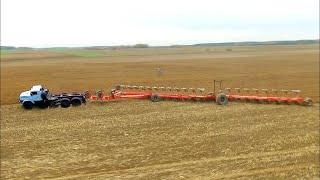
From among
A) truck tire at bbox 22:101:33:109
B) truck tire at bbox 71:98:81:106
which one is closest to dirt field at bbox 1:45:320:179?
truck tire at bbox 22:101:33:109

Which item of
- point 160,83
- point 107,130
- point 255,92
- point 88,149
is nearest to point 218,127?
point 107,130

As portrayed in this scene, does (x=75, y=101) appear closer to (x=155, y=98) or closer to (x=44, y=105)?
(x=44, y=105)

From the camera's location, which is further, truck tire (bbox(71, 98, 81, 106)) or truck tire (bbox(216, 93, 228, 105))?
truck tire (bbox(216, 93, 228, 105))

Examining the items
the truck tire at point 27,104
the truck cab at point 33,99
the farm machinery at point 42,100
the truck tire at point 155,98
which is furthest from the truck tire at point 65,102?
the truck tire at point 155,98

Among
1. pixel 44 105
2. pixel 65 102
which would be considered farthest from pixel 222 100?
pixel 44 105

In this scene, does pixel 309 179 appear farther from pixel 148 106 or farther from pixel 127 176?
pixel 148 106

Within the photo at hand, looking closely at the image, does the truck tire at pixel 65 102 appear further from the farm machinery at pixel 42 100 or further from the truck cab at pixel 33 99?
the truck cab at pixel 33 99

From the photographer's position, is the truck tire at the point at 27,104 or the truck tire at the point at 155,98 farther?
the truck tire at the point at 155,98

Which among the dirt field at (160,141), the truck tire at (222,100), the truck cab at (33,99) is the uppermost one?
the truck cab at (33,99)

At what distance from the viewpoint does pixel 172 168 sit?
60.0 ft

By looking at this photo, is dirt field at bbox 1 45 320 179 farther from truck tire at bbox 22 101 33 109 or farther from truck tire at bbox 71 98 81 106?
truck tire at bbox 71 98 81 106

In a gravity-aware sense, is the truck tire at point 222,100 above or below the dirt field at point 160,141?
above

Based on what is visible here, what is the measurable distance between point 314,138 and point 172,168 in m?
7.90

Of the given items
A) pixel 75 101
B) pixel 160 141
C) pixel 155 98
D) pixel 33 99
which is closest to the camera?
pixel 160 141
